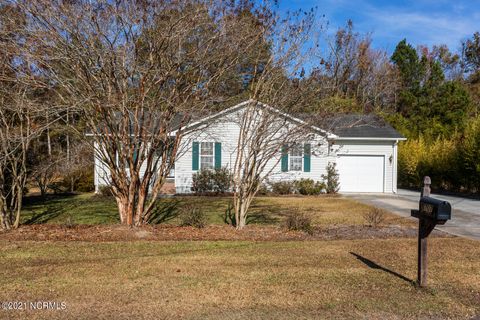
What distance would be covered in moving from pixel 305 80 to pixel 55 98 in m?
5.70

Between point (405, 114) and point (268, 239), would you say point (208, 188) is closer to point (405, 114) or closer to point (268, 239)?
point (268, 239)

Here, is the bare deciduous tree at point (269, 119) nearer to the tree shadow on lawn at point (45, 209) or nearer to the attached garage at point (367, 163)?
the tree shadow on lawn at point (45, 209)

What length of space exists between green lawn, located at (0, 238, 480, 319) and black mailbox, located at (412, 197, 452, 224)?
965mm

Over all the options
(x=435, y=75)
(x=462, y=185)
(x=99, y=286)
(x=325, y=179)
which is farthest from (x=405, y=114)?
(x=99, y=286)

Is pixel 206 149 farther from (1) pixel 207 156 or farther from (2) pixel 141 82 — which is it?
(2) pixel 141 82

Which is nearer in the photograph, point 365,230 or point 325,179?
point 365,230

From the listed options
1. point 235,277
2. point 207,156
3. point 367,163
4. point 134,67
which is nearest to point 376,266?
point 235,277

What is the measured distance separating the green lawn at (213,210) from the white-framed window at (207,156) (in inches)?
95.2

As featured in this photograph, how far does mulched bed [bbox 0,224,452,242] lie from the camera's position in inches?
355

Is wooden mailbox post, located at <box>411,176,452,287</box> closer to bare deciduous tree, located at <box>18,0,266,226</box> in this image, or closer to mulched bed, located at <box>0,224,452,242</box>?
mulched bed, located at <box>0,224,452,242</box>

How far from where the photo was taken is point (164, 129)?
965 cm

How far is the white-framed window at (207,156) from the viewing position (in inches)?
812

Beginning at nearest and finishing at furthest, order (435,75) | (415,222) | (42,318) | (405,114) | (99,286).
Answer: (42,318) → (99,286) → (415,222) → (435,75) → (405,114)

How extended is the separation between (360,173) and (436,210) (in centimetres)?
1696
